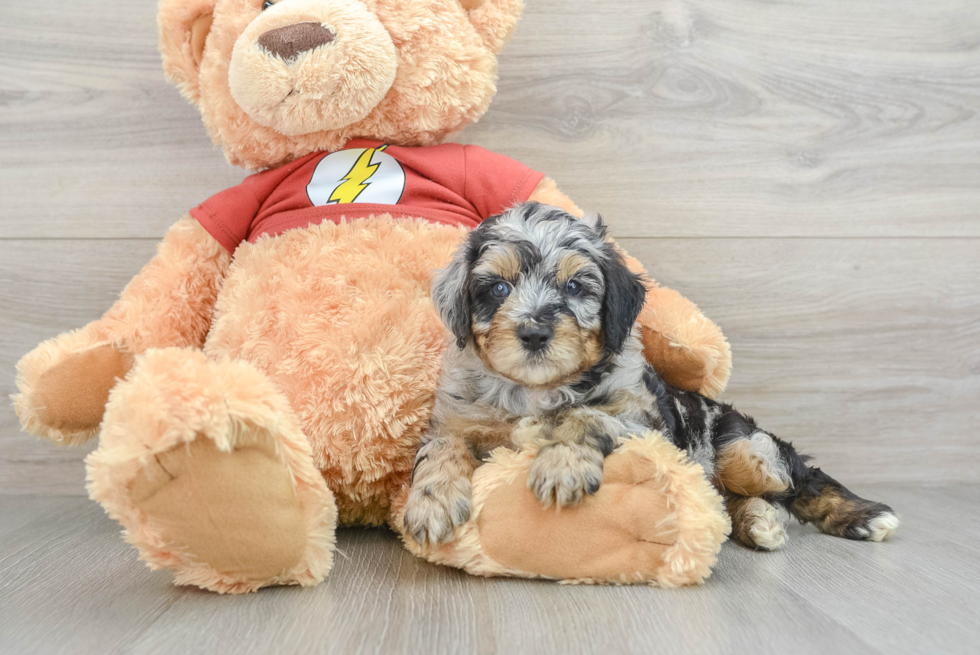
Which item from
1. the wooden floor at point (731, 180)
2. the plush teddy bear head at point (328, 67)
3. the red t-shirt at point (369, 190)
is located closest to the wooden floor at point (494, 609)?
the wooden floor at point (731, 180)

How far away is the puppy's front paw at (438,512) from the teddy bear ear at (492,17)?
139 cm

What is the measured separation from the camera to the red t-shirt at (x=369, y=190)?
2.13 meters

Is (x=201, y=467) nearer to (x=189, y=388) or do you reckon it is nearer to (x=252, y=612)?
(x=189, y=388)

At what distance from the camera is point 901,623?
1.48 m

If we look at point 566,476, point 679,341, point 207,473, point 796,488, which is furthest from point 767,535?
point 207,473

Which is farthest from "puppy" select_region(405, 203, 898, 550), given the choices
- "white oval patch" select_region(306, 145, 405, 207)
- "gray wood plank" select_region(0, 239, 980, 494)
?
"gray wood plank" select_region(0, 239, 980, 494)

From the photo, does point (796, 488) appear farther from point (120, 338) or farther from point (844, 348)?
point (120, 338)

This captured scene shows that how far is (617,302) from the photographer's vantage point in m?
1.81

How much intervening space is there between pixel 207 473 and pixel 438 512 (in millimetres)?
517

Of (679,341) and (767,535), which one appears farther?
(679,341)

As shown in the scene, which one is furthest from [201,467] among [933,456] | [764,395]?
[933,456]

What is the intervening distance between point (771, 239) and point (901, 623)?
1646 millimetres

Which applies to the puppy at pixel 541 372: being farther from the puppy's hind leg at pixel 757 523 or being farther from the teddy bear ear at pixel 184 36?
the teddy bear ear at pixel 184 36

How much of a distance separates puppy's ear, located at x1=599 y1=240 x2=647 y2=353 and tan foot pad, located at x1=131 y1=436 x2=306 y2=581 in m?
0.85
